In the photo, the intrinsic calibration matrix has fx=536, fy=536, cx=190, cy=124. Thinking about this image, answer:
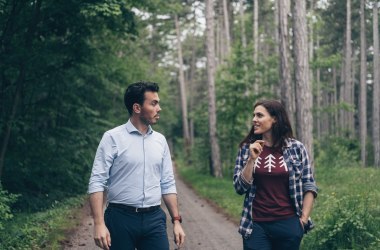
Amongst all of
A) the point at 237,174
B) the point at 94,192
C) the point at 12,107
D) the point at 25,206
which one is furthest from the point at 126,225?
the point at 25,206

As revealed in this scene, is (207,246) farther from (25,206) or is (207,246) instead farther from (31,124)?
(31,124)

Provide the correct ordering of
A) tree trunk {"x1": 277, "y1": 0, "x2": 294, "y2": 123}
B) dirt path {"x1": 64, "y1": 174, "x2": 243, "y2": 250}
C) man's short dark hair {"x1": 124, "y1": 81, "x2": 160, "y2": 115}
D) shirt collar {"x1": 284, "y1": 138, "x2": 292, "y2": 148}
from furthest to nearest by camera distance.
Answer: tree trunk {"x1": 277, "y1": 0, "x2": 294, "y2": 123}
dirt path {"x1": 64, "y1": 174, "x2": 243, "y2": 250}
shirt collar {"x1": 284, "y1": 138, "x2": 292, "y2": 148}
man's short dark hair {"x1": 124, "y1": 81, "x2": 160, "y2": 115}

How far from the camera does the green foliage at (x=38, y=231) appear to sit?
8.94m

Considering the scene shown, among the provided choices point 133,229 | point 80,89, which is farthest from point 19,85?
point 133,229

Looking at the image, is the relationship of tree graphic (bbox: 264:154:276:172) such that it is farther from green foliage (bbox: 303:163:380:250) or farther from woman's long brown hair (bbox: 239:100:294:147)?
green foliage (bbox: 303:163:380:250)

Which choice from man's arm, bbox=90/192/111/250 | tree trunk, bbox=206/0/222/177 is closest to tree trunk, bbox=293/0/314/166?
tree trunk, bbox=206/0/222/177

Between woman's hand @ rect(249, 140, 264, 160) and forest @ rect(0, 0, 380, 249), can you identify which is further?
forest @ rect(0, 0, 380, 249)

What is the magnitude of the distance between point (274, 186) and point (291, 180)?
0.15 m

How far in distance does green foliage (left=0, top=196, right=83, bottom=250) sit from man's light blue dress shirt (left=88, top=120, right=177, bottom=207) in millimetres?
4804

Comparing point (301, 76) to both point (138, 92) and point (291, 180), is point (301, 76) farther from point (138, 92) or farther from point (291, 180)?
point (138, 92)

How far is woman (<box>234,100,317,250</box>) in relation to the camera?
4.44 meters

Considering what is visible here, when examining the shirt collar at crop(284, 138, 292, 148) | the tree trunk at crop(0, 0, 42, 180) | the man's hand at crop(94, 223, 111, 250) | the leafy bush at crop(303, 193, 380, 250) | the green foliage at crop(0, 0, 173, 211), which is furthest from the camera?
the green foliage at crop(0, 0, 173, 211)

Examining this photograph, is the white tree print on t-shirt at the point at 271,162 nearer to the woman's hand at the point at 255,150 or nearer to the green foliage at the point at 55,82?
the woman's hand at the point at 255,150

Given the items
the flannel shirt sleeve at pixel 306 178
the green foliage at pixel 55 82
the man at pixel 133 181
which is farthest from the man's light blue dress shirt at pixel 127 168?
the green foliage at pixel 55 82
